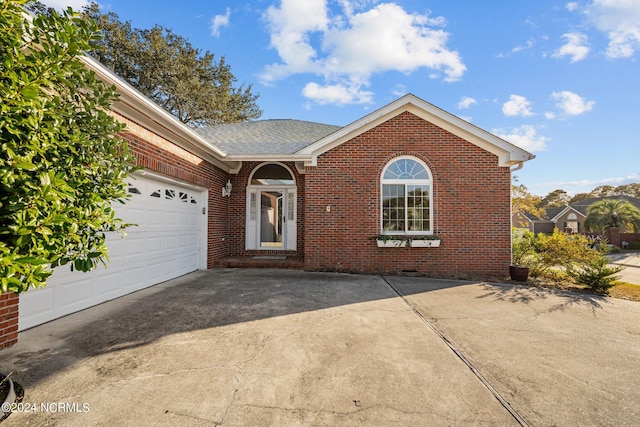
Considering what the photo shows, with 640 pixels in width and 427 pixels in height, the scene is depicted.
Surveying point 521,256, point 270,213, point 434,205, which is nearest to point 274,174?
point 270,213

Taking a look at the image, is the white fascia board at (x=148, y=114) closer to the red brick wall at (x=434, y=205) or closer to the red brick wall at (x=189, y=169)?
the red brick wall at (x=189, y=169)

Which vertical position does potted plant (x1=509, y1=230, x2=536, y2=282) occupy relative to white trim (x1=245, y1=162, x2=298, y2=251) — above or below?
below

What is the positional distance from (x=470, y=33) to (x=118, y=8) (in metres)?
21.5

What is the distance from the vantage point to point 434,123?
26.7ft

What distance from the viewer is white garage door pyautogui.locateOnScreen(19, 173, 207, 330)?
414cm

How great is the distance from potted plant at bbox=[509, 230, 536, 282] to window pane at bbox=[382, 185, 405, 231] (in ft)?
10.0

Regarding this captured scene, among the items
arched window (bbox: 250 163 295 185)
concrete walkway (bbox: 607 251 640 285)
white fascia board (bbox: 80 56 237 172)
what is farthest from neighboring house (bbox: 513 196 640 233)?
white fascia board (bbox: 80 56 237 172)

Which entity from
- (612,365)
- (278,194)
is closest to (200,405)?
(612,365)

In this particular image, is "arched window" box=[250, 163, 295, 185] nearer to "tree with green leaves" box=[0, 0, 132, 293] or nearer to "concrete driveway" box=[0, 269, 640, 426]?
"concrete driveway" box=[0, 269, 640, 426]

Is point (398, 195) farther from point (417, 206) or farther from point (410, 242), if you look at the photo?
point (410, 242)

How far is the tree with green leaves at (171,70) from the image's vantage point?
18562 mm

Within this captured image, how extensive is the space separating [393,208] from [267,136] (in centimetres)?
557

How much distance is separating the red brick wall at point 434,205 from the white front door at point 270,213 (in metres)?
1.69

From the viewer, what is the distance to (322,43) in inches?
445
